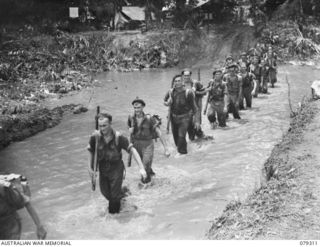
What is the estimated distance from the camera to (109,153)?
7211mm

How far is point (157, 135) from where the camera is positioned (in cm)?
861

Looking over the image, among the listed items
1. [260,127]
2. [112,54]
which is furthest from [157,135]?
[112,54]

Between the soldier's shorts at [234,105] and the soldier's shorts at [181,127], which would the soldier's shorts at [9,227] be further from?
the soldier's shorts at [234,105]

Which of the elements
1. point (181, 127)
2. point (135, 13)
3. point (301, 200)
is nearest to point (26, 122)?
point (181, 127)

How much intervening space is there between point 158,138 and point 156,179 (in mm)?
4473

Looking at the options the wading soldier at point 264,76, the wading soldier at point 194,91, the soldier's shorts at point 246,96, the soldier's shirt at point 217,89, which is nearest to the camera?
the wading soldier at point 194,91

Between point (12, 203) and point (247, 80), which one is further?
point (247, 80)

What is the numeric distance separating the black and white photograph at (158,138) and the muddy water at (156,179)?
0.03 m

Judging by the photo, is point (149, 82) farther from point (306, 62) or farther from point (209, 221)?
point (209, 221)

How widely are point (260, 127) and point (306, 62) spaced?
59.1ft

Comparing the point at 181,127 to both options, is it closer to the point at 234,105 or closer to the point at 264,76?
the point at 234,105

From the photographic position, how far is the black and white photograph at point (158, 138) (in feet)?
21.9

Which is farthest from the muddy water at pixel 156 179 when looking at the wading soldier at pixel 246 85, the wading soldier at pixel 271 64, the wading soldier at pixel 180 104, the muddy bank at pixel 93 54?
the muddy bank at pixel 93 54

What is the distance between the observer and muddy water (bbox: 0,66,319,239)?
7.57 meters
